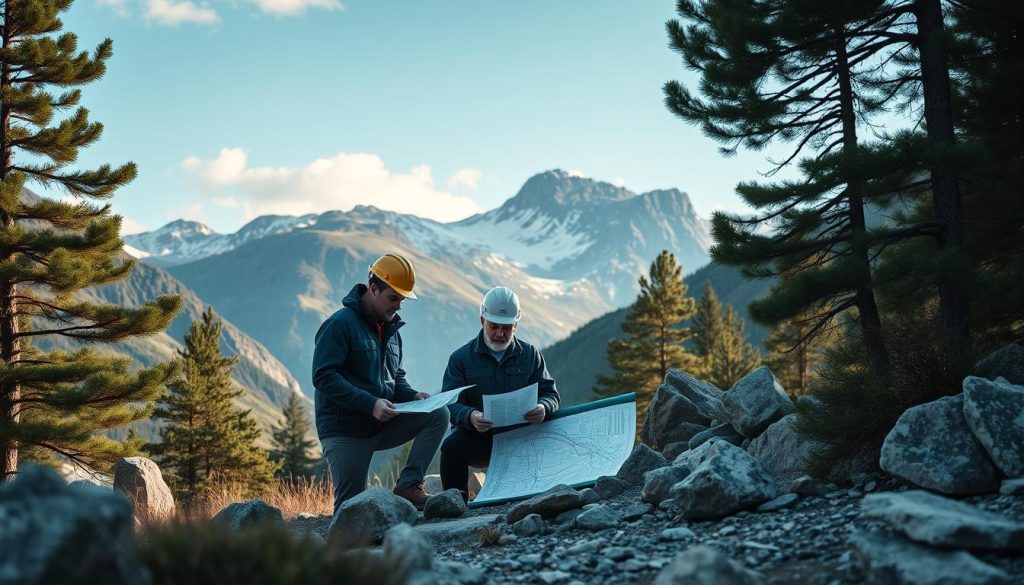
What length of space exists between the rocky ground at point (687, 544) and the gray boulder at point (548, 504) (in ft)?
0.37

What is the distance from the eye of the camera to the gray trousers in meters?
8.11

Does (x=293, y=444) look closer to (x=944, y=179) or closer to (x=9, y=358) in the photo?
(x=9, y=358)

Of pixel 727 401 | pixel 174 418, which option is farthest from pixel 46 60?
pixel 174 418

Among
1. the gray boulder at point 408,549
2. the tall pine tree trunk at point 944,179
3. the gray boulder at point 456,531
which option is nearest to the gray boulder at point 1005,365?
the tall pine tree trunk at point 944,179

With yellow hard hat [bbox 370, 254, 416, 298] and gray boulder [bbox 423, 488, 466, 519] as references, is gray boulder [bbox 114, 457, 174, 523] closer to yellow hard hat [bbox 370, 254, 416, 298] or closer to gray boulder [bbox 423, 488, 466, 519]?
yellow hard hat [bbox 370, 254, 416, 298]

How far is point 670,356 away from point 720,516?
29652mm

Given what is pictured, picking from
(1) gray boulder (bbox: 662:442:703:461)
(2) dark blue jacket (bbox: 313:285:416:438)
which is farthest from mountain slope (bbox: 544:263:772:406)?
(2) dark blue jacket (bbox: 313:285:416:438)

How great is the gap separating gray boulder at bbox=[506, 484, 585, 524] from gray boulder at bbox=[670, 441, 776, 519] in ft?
3.19

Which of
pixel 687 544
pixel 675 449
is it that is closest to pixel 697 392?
pixel 675 449

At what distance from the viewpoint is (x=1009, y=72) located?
10.2 m

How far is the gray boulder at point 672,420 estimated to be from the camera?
1034 centimetres

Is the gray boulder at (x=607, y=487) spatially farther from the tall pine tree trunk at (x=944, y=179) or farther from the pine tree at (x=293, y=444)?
the pine tree at (x=293, y=444)

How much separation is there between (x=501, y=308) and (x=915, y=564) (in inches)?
202

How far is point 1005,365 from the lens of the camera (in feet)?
21.1
